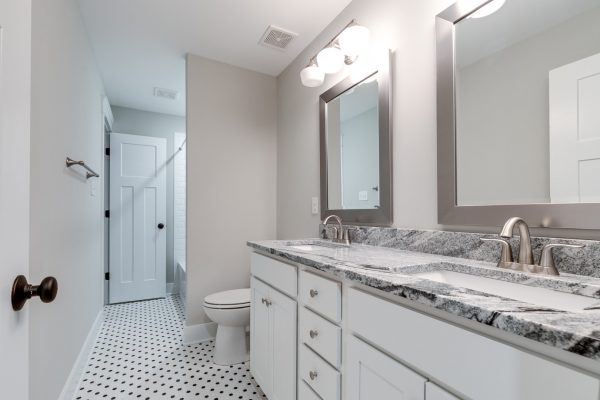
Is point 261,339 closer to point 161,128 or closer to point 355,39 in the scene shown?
point 355,39

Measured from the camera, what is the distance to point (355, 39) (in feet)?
5.10

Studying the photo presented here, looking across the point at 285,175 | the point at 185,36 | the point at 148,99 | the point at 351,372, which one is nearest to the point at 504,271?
the point at 351,372

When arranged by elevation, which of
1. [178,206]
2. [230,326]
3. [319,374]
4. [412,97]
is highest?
[412,97]

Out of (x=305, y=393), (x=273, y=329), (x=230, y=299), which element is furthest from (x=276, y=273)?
(x=230, y=299)

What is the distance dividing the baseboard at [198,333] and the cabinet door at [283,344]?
1082mm

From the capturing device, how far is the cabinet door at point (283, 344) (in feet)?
3.99

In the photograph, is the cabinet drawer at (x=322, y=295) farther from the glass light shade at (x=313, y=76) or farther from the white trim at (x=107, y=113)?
the white trim at (x=107, y=113)

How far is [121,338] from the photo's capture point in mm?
2293

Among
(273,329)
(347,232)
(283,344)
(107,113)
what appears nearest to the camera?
(283,344)

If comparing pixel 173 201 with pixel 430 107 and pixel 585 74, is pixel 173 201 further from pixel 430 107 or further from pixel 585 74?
pixel 585 74

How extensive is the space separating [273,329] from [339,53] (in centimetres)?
159

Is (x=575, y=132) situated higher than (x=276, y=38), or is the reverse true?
(x=276, y=38)

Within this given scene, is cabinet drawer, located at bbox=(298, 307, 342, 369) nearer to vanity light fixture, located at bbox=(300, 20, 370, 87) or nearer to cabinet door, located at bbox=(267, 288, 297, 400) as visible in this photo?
cabinet door, located at bbox=(267, 288, 297, 400)

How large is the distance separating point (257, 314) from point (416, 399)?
3.59ft
